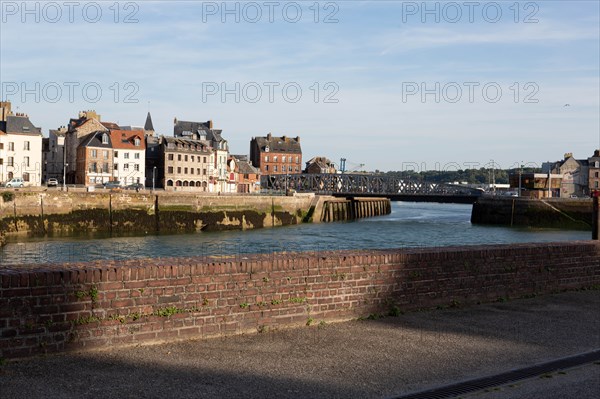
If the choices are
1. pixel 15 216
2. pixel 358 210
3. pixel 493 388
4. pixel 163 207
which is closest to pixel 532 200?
pixel 358 210

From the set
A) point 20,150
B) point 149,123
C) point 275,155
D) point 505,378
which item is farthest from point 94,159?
point 505,378

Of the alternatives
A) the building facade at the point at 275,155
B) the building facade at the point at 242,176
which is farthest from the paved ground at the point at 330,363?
the building facade at the point at 275,155

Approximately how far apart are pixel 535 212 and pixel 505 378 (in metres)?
78.8

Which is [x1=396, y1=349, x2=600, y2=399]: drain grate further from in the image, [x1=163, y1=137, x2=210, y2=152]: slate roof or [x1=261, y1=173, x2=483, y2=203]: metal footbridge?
[x1=163, y1=137, x2=210, y2=152]: slate roof

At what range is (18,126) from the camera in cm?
8994

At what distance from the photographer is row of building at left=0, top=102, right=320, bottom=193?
296 feet

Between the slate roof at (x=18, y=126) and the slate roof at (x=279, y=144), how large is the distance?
69.7 m

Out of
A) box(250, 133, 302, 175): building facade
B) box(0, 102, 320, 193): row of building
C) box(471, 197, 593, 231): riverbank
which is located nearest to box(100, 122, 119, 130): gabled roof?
box(0, 102, 320, 193): row of building

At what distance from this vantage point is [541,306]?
571 inches

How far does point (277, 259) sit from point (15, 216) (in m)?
48.3

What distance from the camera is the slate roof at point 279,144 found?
15738 cm

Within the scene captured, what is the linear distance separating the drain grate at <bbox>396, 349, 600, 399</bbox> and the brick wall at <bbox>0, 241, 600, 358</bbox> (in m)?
3.27

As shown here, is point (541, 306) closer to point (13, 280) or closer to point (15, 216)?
point (13, 280)

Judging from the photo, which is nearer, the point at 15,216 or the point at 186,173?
the point at 15,216
